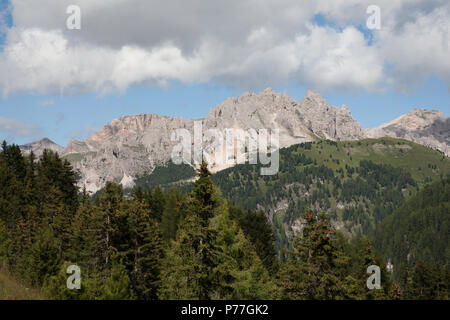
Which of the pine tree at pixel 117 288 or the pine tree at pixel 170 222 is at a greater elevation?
the pine tree at pixel 170 222

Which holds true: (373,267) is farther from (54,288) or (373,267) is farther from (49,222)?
(49,222)

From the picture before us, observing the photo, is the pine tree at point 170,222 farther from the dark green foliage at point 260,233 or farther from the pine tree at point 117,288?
the pine tree at point 117,288

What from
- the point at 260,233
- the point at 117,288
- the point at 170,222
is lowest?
the point at 117,288

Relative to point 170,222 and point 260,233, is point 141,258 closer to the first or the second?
point 170,222

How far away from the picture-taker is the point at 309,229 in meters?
32.7

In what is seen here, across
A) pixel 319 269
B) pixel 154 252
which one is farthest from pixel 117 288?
pixel 154 252

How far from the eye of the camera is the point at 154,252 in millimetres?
45469

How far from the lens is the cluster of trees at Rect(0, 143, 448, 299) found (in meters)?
28.3

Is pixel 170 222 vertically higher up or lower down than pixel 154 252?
higher up

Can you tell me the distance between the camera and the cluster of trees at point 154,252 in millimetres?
28328

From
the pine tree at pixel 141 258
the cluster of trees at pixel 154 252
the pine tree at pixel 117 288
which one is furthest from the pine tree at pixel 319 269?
the pine tree at pixel 141 258

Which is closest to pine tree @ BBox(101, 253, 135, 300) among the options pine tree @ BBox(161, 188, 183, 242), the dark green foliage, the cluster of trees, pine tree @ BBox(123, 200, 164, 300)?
the cluster of trees
